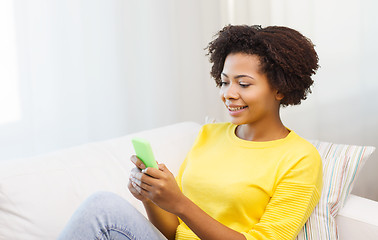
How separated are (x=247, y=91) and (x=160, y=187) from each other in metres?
0.41

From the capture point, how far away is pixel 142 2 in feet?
7.77

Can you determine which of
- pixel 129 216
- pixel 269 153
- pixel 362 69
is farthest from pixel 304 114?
pixel 129 216

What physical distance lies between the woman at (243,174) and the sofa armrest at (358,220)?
20cm

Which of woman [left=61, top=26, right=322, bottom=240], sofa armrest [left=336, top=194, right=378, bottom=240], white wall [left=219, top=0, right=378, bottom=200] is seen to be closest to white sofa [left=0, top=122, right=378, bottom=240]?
sofa armrest [left=336, top=194, right=378, bottom=240]

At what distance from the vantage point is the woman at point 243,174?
47.5 inches

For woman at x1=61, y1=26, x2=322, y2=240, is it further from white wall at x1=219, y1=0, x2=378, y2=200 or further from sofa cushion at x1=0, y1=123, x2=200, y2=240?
white wall at x1=219, y1=0, x2=378, y2=200

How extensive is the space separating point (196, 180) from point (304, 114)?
1.44 metres

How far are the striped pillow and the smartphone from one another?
1.82 ft

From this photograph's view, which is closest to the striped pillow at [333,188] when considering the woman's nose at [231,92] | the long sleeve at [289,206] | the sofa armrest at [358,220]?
the sofa armrest at [358,220]

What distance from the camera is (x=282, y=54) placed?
4.43 ft

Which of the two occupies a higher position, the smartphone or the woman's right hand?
the smartphone

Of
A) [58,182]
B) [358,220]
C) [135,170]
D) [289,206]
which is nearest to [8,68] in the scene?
[58,182]

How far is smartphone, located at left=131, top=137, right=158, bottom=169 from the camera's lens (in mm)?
1117

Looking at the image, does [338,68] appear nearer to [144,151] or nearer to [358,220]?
[358,220]
